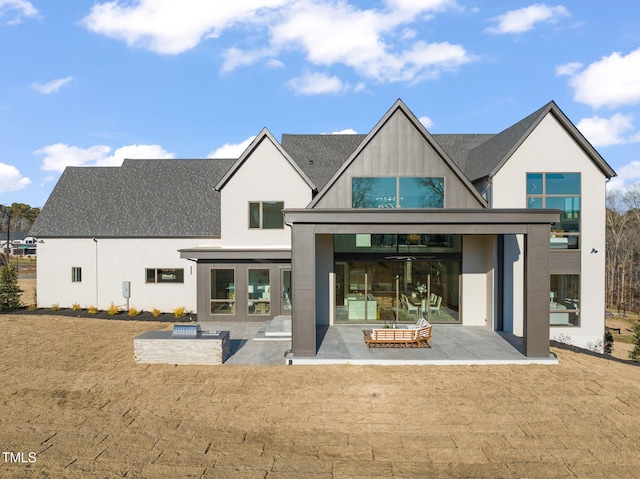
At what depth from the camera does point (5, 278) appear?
2084cm

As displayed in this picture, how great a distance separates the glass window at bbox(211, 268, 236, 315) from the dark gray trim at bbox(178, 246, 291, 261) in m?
0.93

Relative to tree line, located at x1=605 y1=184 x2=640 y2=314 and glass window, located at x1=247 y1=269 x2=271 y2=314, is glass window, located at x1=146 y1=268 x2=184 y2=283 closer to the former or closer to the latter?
glass window, located at x1=247 y1=269 x2=271 y2=314

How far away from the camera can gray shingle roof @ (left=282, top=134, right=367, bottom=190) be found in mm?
22750

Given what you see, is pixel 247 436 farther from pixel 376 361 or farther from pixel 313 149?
pixel 313 149

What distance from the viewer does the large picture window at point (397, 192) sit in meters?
14.6

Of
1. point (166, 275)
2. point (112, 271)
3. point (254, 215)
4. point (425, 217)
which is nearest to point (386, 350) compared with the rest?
point (425, 217)

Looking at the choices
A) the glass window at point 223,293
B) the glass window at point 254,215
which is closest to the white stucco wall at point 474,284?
the glass window at point 254,215

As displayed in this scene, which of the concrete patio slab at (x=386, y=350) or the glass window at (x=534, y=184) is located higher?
the glass window at (x=534, y=184)

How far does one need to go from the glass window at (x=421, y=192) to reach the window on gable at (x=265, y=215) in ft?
19.9

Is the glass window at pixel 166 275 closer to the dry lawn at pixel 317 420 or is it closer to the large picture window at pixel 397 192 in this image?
the dry lawn at pixel 317 420

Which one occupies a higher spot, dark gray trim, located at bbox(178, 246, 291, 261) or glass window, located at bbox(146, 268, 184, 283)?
dark gray trim, located at bbox(178, 246, 291, 261)

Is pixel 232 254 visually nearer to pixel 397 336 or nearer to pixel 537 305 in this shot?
pixel 397 336

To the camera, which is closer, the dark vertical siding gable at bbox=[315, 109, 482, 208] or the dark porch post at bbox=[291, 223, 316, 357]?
the dark porch post at bbox=[291, 223, 316, 357]

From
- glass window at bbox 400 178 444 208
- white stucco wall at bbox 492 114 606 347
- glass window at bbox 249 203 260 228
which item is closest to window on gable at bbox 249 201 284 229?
glass window at bbox 249 203 260 228
